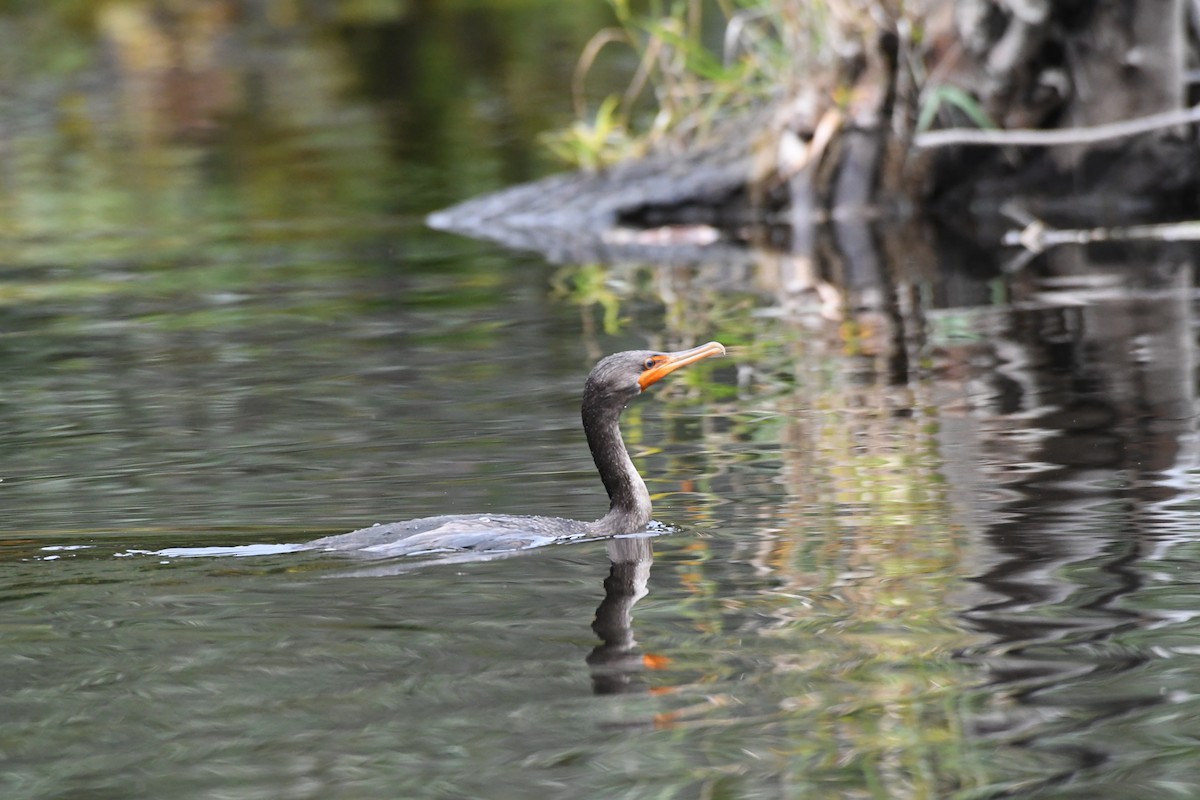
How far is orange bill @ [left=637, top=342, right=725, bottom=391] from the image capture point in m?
6.96

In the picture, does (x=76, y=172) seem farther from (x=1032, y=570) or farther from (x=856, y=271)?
(x=1032, y=570)

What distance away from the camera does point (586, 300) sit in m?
12.4

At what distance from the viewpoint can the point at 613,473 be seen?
670 centimetres

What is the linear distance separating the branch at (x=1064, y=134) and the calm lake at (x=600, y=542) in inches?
37.6

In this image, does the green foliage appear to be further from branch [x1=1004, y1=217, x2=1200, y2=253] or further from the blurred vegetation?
branch [x1=1004, y1=217, x2=1200, y2=253]

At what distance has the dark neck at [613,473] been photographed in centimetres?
652

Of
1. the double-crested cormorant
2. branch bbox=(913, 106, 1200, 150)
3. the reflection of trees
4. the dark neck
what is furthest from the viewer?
the reflection of trees

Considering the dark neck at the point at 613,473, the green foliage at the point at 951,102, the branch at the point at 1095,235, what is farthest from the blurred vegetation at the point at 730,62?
the dark neck at the point at 613,473

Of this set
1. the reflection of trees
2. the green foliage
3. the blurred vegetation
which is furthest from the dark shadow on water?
the reflection of trees

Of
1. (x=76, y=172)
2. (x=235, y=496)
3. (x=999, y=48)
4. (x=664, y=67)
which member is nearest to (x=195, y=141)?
(x=76, y=172)

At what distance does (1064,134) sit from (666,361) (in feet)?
25.2

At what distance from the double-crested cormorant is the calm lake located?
0.31 ft

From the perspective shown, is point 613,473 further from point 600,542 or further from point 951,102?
point 951,102

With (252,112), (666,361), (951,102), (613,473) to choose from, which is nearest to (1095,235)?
(951,102)
